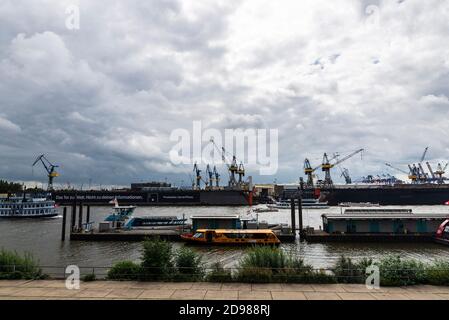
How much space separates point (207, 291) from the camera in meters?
16.4

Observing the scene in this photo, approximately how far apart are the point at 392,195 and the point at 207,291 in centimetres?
17520

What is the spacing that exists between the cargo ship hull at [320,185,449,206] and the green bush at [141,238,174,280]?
161 metres

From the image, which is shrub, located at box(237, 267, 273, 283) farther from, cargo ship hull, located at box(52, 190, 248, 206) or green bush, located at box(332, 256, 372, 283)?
cargo ship hull, located at box(52, 190, 248, 206)

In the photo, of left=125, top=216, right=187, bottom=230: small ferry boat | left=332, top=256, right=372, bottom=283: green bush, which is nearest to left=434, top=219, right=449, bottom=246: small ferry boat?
left=332, top=256, right=372, bottom=283: green bush

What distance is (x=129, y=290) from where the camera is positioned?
54.0ft

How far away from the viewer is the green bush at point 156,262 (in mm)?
18734

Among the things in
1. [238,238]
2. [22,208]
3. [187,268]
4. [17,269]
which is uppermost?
[22,208]

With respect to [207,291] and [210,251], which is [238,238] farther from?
[207,291]

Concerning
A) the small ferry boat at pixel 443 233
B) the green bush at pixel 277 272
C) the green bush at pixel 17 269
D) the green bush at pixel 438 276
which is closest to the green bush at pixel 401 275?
the green bush at pixel 438 276

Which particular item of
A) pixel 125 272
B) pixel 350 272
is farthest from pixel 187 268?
pixel 350 272

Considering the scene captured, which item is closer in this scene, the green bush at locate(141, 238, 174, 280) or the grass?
the grass

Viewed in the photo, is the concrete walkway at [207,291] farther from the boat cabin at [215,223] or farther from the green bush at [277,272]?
the boat cabin at [215,223]

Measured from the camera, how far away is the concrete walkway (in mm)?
15266

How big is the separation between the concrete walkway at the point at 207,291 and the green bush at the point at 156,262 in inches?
33.5
